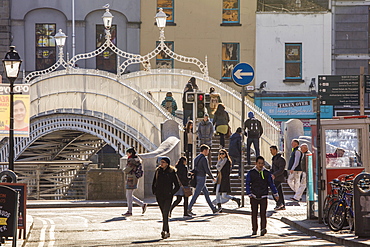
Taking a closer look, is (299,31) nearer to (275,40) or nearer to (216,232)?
(275,40)

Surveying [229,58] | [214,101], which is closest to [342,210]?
[214,101]

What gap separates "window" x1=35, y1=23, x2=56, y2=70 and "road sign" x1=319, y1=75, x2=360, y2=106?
14296mm

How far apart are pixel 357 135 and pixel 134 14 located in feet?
107

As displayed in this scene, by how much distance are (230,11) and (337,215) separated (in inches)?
1356

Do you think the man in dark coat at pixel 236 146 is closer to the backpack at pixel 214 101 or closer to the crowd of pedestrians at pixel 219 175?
the crowd of pedestrians at pixel 219 175

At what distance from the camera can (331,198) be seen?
16.7m

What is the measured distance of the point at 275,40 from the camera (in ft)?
159

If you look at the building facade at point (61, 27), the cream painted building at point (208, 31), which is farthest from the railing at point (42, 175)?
the cream painted building at point (208, 31)

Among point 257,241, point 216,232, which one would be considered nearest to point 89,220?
point 216,232

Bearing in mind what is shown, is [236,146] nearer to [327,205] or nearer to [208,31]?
[327,205]

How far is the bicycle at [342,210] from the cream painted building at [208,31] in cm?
3282

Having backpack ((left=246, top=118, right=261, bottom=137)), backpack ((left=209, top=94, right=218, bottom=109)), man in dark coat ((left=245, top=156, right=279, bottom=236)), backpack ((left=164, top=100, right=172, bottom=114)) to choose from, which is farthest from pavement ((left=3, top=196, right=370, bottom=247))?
backpack ((left=164, top=100, right=172, bottom=114))

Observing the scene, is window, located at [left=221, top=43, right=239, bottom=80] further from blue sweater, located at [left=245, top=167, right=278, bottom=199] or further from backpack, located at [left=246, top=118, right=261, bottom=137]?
blue sweater, located at [left=245, top=167, right=278, bottom=199]

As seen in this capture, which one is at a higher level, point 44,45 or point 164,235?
point 44,45
